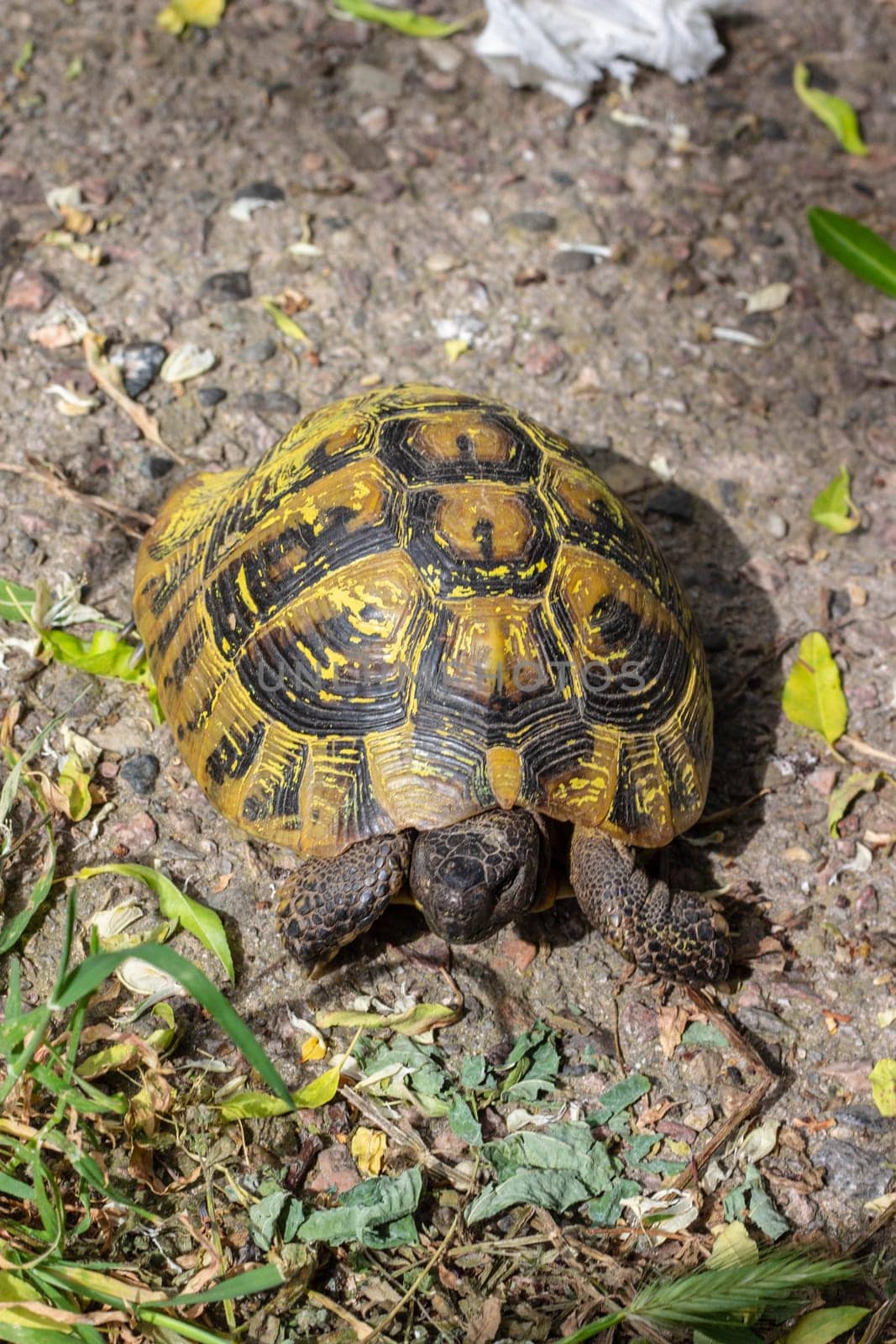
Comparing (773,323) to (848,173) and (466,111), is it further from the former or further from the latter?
(466,111)

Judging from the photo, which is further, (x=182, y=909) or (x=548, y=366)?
(x=548, y=366)

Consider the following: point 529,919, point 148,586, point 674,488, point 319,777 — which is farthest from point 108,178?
point 529,919

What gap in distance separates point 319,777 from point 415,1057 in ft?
2.37

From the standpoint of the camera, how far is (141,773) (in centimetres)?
349

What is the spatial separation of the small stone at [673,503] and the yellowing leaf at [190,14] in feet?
10.7

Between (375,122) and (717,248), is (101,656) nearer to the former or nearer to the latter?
(375,122)

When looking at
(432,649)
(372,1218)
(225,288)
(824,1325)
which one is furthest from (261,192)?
(824,1325)

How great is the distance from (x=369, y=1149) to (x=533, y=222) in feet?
12.9

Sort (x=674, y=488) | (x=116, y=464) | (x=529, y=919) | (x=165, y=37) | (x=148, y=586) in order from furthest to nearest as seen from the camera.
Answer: (x=165, y=37), (x=674, y=488), (x=116, y=464), (x=148, y=586), (x=529, y=919)

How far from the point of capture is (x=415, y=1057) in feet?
9.87

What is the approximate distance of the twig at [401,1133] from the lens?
2.84m

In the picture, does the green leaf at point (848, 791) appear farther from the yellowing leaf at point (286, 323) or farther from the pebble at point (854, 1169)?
the yellowing leaf at point (286, 323)

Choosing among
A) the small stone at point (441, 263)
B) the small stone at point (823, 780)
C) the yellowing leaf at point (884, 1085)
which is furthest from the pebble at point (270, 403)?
the yellowing leaf at point (884, 1085)

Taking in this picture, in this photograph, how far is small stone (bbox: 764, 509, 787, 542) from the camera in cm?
442
